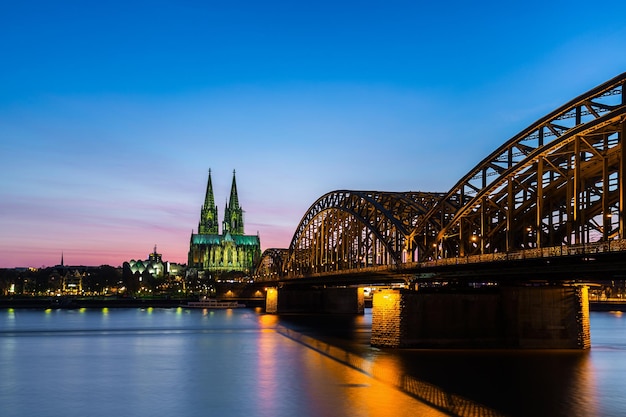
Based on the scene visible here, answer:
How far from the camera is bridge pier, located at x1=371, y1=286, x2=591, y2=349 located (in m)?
66.7

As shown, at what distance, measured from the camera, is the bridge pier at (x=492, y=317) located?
2625 inches

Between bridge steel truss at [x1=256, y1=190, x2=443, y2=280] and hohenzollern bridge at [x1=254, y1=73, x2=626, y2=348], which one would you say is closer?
hohenzollern bridge at [x1=254, y1=73, x2=626, y2=348]

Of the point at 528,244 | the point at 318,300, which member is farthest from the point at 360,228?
the point at 318,300

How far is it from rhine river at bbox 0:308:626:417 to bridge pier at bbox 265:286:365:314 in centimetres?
7666

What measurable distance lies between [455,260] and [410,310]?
25.1 ft

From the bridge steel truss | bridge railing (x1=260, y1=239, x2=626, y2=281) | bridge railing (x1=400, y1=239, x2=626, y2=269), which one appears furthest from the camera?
the bridge steel truss

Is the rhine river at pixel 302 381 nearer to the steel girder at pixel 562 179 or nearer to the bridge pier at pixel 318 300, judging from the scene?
the steel girder at pixel 562 179

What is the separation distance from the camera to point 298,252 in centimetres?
15962

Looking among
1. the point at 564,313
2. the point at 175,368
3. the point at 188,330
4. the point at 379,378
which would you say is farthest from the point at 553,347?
the point at 188,330

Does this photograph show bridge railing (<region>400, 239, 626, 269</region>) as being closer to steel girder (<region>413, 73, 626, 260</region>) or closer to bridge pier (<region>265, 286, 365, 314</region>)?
steel girder (<region>413, 73, 626, 260</region>)

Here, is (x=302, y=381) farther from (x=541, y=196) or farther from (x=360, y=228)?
(x=360, y=228)

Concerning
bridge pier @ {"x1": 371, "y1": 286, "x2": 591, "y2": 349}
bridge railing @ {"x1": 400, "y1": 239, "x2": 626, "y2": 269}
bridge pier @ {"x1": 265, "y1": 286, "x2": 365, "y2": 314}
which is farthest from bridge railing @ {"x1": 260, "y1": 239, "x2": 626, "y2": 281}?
bridge pier @ {"x1": 265, "y1": 286, "x2": 365, "y2": 314}

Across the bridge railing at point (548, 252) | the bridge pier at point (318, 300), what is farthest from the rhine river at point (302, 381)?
the bridge pier at point (318, 300)

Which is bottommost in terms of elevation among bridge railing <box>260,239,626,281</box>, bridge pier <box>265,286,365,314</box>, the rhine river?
the rhine river
